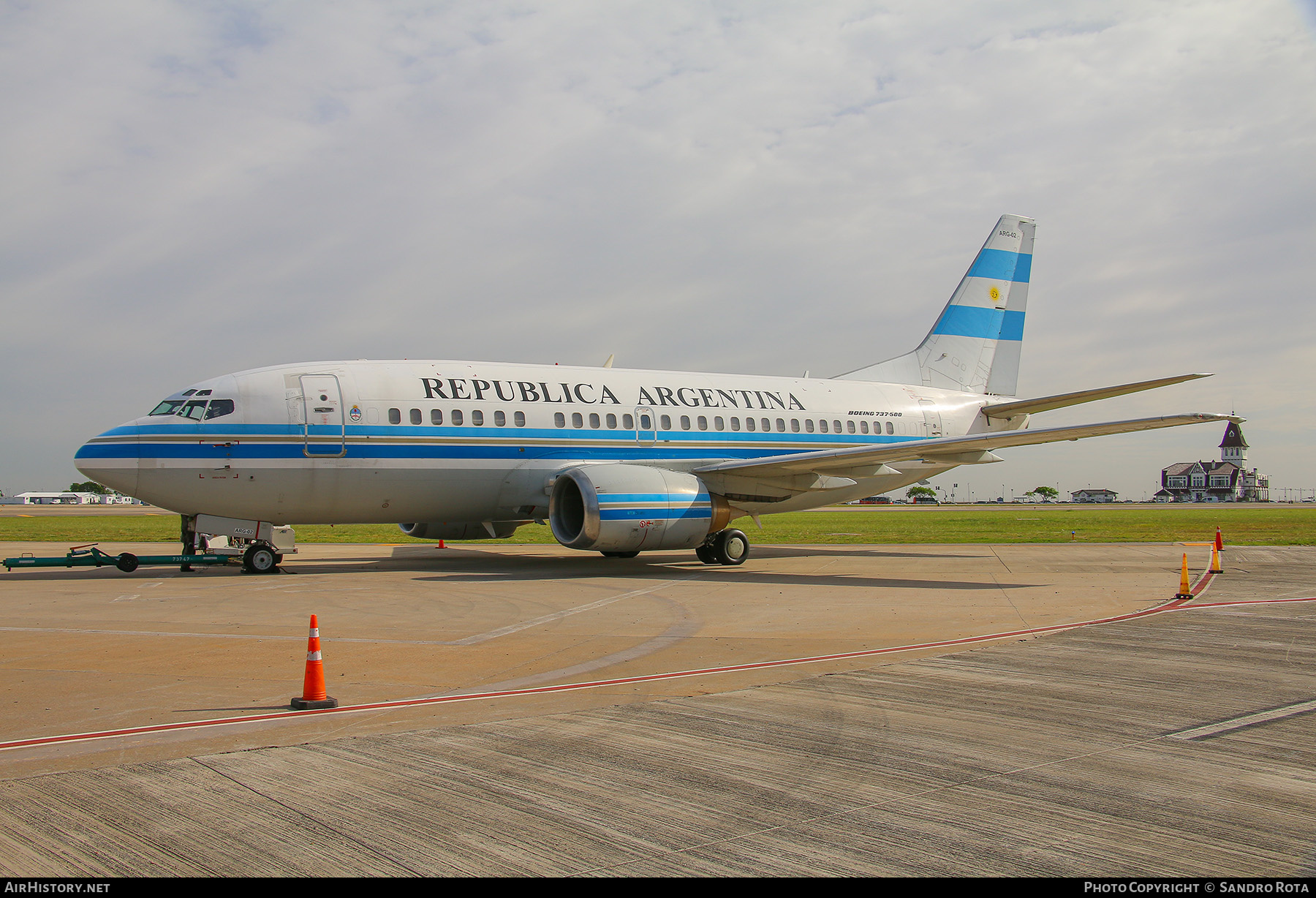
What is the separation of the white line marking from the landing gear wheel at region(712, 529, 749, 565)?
14.7 m

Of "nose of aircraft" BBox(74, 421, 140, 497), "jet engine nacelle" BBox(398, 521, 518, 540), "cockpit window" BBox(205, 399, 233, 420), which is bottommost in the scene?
"jet engine nacelle" BBox(398, 521, 518, 540)

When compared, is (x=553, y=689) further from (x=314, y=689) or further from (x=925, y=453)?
(x=925, y=453)

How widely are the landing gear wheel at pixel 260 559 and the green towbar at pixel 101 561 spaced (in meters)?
0.80

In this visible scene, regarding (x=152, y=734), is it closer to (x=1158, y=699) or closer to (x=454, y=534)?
(x=1158, y=699)

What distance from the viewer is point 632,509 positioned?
62.6ft

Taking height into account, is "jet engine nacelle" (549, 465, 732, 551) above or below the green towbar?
above

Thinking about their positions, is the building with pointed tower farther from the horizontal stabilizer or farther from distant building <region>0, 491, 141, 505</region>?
distant building <region>0, 491, 141, 505</region>

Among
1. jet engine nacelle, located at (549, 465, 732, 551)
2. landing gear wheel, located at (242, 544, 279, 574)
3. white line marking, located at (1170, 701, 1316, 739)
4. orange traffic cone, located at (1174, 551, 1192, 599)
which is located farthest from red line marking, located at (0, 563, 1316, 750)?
landing gear wheel, located at (242, 544, 279, 574)

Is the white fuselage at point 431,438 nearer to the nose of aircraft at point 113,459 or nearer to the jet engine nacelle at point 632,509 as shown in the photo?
the nose of aircraft at point 113,459

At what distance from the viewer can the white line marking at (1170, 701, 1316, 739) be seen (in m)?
6.45

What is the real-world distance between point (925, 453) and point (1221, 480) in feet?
583

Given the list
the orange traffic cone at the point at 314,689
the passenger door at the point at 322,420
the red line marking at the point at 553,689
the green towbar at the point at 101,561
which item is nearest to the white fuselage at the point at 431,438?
the passenger door at the point at 322,420

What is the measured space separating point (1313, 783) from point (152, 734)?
24.1ft
